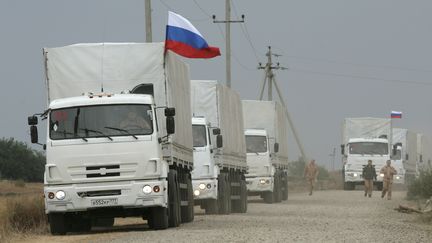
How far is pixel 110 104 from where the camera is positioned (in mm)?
20656

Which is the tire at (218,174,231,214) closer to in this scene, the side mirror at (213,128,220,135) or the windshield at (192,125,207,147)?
the side mirror at (213,128,220,135)

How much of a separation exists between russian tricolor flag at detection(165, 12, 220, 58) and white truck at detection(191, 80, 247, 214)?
7.86ft

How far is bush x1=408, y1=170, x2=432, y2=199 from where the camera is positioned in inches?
1660

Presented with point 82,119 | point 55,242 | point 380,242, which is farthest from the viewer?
point 82,119

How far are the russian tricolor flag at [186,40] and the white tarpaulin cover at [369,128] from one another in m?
31.1

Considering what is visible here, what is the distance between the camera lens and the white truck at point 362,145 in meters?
55.4

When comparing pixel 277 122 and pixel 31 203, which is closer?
pixel 31 203

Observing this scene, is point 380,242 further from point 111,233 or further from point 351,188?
point 351,188

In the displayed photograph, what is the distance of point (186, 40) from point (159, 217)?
24.5 ft

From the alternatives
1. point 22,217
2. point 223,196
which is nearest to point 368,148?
point 223,196

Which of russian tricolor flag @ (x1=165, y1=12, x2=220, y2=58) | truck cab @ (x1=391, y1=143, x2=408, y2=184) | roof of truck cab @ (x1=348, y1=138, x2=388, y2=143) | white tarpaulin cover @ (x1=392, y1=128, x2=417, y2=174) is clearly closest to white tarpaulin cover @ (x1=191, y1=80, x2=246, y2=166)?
russian tricolor flag @ (x1=165, y1=12, x2=220, y2=58)

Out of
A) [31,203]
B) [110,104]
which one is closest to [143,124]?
[110,104]

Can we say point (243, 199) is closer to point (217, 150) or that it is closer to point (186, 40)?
point (217, 150)

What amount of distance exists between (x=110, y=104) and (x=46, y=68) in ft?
7.78
